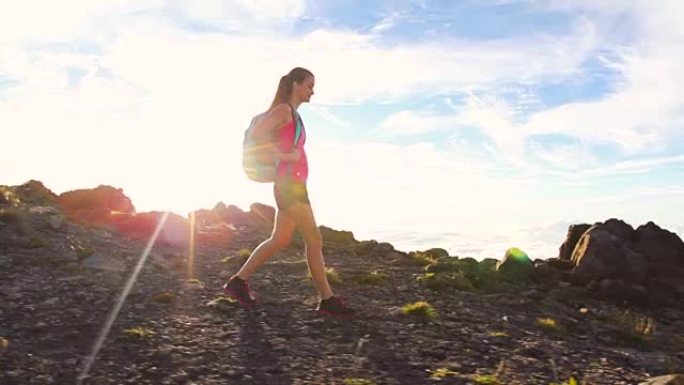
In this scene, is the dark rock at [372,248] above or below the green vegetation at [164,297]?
above

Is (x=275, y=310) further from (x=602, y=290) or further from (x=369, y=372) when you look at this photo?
(x=602, y=290)

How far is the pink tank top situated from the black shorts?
0.09 metres

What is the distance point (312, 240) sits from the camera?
31.4ft

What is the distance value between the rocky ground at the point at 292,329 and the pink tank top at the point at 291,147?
2.28 m

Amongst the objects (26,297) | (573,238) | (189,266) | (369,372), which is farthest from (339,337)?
(573,238)

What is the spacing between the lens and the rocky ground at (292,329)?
23.3 ft

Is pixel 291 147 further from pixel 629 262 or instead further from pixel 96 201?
pixel 96 201

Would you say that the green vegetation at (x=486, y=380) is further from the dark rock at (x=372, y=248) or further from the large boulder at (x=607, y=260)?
the dark rock at (x=372, y=248)

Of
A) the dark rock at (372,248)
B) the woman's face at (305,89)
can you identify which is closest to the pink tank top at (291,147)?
the woman's face at (305,89)

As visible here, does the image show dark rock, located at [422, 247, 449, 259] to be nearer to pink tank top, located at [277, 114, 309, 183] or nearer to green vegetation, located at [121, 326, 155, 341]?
pink tank top, located at [277, 114, 309, 183]

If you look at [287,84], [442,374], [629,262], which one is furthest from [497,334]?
[629,262]

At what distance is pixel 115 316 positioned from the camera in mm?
9500

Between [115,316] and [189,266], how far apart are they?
613cm

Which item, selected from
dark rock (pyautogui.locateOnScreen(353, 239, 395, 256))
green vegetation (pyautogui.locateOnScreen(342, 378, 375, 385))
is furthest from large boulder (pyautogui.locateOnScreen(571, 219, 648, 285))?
green vegetation (pyautogui.locateOnScreen(342, 378, 375, 385))
